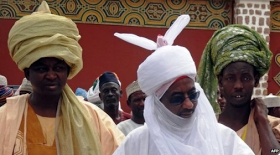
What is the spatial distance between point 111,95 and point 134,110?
0.70 m

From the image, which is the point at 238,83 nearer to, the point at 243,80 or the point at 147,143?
the point at 243,80

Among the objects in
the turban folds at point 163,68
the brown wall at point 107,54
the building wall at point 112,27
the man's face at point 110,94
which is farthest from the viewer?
the brown wall at point 107,54

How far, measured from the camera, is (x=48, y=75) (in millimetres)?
4992

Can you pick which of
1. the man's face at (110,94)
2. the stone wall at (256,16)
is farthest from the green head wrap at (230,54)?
the stone wall at (256,16)

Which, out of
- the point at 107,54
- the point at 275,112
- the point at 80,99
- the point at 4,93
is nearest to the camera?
the point at 80,99

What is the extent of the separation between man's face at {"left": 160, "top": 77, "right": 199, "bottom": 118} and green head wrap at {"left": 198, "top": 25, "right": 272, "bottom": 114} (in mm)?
999

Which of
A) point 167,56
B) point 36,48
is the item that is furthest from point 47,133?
point 167,56

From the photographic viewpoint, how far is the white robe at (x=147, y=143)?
4.22m

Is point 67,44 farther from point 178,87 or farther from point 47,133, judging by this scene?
point 178,87

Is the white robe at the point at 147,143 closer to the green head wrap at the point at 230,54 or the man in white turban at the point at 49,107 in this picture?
the man in white turban at the point at 49,107

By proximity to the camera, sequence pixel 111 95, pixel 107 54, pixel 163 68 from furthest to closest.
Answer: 1. pixel 107 54
2. pixel 111 95
3. pixel 163 68

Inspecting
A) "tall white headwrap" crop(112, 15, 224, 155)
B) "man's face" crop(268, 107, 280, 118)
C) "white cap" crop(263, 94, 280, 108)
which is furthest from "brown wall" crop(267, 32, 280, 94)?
"tall white headwrap" crop(112, 15, 224, 155)

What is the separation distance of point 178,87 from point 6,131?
134 centimetres

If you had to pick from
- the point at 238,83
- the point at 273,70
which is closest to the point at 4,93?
the point at 238,83
